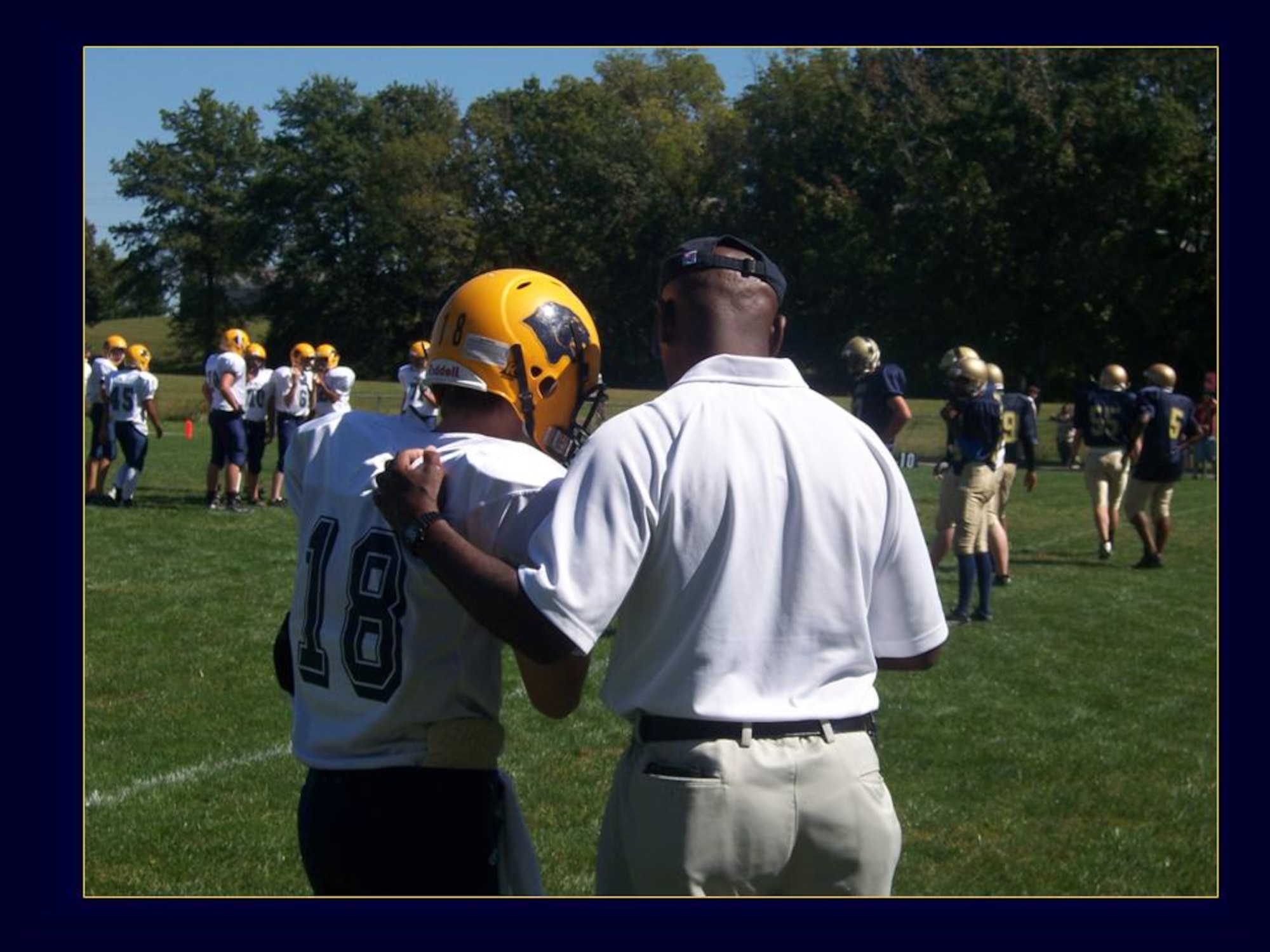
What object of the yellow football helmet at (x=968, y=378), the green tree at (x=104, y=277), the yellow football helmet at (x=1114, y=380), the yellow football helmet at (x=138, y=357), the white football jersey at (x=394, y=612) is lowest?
the white football jersey at (x=394, y=612)

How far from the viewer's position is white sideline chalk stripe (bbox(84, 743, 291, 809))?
6466 millimetres

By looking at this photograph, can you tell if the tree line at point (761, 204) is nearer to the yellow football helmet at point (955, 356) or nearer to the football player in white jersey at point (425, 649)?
the yellow football helmet at point (955, 356)

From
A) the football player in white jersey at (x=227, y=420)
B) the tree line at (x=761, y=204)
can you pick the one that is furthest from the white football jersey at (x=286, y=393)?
the tree line at (x=761, y=204)

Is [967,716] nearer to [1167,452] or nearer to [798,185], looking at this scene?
[1167,452]

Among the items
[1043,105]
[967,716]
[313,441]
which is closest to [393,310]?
[1043,105]

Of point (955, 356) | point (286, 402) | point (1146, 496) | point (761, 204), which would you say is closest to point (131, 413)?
point (286, 402)

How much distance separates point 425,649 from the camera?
3.00m

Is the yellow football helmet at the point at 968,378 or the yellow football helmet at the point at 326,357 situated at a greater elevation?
the yellow football helmet at the point at 326,357

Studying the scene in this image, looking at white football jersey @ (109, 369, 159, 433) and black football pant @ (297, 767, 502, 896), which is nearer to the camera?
black football pant @ (297, 767, 502, 896)

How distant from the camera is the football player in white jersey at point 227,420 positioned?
671 inches

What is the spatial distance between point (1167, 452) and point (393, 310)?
161 feet

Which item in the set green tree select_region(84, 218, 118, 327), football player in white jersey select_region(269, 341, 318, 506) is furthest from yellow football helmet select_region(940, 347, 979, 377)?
green tree select_region(84, 218, 118, 327)

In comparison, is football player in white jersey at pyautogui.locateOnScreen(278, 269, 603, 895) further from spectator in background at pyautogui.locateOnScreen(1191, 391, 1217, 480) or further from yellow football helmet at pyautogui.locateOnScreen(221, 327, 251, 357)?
spectator in background at pyautogui.locateOnScreen(1191, 391, 1217, 480)

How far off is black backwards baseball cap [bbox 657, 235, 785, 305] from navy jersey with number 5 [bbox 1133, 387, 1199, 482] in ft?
41.9
